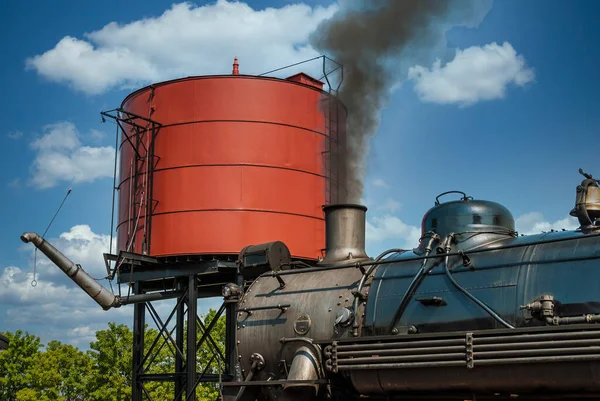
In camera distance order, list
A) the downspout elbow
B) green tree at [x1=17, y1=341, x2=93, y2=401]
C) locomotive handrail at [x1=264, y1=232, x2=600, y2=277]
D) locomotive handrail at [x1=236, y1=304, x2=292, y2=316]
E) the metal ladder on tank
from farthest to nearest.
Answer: green tree at [x1=17, y1=341, x2=93, y2=401] < the metal ladder on tank < the downspout elbow < locomotive handrail at [x1=236, y1=304, x2=292, y2=316] < locomotive handrail at [x1=264, y1=232, x2=600, y2=277]

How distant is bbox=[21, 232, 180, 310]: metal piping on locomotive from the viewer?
48.3ft

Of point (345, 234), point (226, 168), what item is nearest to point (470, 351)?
point (345, 234)

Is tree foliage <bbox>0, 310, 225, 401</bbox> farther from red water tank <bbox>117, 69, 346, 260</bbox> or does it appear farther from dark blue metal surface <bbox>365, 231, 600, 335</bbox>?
dark blue metal surface <bbox>365, 231, 600, 335</bbox>

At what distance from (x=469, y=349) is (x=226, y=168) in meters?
10.4

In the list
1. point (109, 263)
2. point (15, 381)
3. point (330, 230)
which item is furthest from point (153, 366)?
point (330, 230)

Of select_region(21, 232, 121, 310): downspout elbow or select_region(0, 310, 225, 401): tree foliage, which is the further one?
select_region(0, 310, 225, 401): tree foliage

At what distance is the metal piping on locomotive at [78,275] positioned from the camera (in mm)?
14711

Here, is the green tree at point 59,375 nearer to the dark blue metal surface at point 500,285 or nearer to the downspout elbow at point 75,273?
the downspout elbow at point 75,273

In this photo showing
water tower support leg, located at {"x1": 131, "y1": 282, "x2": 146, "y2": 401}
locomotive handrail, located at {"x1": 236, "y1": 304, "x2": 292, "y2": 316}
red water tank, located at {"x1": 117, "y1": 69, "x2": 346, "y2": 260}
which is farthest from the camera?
water tower support leg, located at {"x1": 131, "y1": 282, "x2": 146, "y2": 401}

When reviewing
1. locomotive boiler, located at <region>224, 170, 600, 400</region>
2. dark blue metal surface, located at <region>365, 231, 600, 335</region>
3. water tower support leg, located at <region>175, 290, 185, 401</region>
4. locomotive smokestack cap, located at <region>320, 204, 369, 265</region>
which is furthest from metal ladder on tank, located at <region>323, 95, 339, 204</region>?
dark blue metal surface, located at <region>365, 231, 600, 335</region>

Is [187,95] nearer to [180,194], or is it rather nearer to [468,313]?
[180,194]

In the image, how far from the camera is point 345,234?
11.5m

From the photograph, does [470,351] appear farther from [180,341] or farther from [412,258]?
[180,341]

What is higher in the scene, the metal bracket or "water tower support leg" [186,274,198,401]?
"water tower support leg" [186,274,198,401]
